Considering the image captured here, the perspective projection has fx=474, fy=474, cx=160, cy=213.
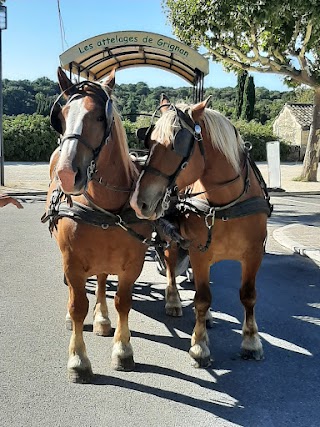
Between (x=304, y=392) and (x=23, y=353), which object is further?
(x=23, y=353)

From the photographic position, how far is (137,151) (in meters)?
5.00

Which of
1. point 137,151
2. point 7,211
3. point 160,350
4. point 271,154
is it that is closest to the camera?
point 160,350

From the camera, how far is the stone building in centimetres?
4116

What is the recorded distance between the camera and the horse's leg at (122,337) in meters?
3.67

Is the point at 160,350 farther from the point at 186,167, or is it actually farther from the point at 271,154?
the point at 271,154

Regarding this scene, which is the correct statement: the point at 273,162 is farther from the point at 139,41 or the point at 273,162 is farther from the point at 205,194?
the point at 205,194

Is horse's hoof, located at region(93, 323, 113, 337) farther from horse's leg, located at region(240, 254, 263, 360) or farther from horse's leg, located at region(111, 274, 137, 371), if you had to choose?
horse's leg, located at region(240, 254, 263, 360)

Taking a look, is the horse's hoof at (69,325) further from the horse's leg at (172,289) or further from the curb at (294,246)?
the curb at (294,246)

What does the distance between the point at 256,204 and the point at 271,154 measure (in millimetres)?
11997

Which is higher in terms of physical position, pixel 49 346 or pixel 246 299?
pixel 246 299

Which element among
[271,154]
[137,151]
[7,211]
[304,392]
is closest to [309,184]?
[271,154]

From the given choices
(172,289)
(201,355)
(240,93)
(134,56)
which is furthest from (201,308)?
(240,93)

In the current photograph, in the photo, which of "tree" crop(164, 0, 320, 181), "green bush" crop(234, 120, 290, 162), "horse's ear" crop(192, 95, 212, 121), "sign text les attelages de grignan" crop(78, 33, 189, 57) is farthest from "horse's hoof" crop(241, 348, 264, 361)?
"green bush" crop(234, 120, 290, 162)

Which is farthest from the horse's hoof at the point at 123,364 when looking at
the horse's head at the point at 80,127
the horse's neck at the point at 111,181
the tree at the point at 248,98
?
the tree at the point at 248,98
